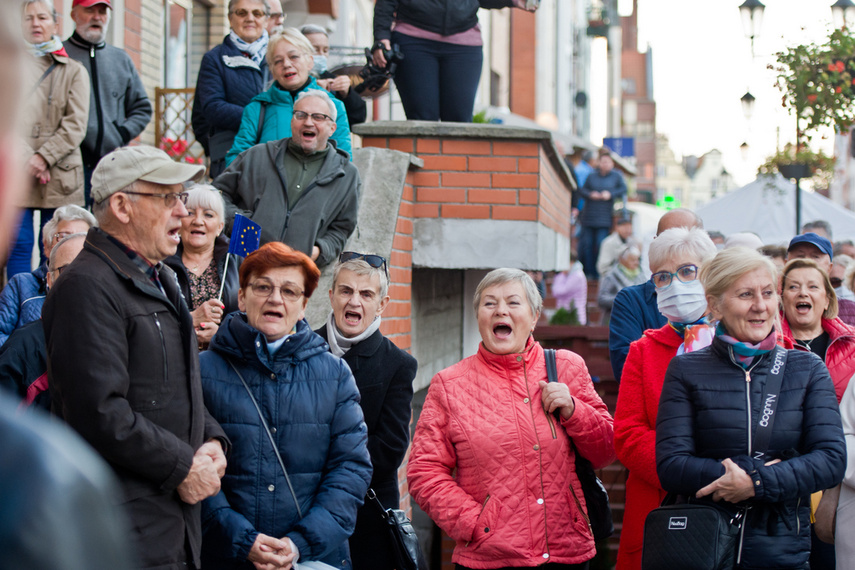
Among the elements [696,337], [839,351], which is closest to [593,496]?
[696,337]

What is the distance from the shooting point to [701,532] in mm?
3354

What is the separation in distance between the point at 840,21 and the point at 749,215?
5056 mm

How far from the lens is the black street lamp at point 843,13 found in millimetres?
12247

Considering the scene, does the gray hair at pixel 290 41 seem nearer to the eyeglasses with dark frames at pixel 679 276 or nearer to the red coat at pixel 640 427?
the eyeglasses with dark frames at pixel 679 276

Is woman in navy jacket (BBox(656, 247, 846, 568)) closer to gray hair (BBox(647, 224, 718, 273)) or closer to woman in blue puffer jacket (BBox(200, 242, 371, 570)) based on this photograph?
gray hair (BBox(647, 224, 718, 273))

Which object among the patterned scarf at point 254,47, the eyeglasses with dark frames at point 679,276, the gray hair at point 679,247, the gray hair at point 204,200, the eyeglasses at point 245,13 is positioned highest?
the eyeglasses at point 245,13

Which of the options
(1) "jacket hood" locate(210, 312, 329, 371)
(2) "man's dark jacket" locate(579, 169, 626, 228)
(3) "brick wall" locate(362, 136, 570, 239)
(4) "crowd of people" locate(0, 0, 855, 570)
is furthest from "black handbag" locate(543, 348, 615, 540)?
(2) "man's dark jacket" locate(579, 169, 626, 228)

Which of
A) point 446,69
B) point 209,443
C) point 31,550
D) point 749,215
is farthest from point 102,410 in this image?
point 749,215

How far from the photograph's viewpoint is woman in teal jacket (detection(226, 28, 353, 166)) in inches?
224

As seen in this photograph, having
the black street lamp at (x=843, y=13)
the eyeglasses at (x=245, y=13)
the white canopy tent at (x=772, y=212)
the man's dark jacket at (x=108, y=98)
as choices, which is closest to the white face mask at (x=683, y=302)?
the eyeglasses at (x=245, y=13)

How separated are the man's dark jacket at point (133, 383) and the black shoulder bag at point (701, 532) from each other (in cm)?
157

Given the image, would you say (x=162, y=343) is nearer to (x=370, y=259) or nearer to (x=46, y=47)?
(x=370, y=259)

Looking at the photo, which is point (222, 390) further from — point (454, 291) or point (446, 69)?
point (454, 291)

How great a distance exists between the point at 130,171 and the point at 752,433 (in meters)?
2.29
